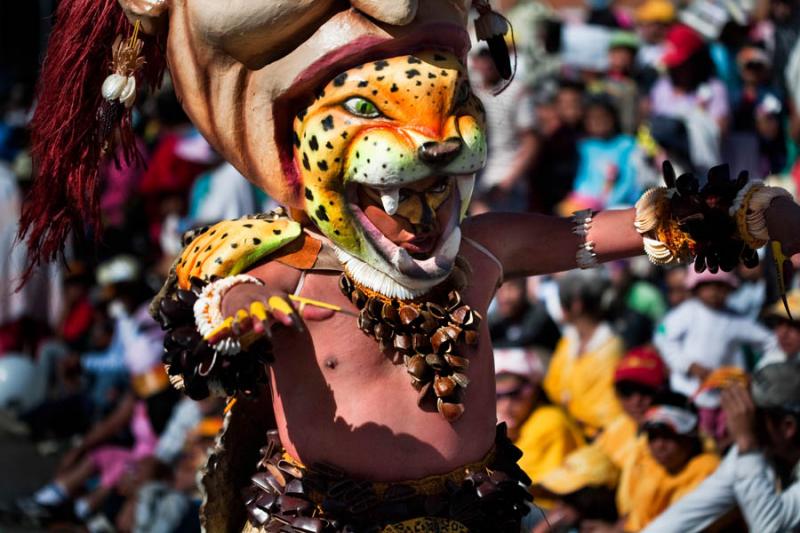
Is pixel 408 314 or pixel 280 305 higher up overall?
pixel 280 305

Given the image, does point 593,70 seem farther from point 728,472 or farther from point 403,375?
point 403,375

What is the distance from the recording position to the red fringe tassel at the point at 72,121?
3942mm

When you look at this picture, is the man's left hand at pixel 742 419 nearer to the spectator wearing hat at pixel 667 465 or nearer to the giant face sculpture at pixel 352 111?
the spectator wearing hat at pixel 667 465

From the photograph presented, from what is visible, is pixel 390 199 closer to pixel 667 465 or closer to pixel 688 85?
pixel 667 465

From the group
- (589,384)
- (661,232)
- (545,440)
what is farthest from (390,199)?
(589,384)

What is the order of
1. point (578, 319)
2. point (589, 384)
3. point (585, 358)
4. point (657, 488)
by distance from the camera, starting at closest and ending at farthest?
point (657, 488), point (589, 384), point (585, 358), point (578, 319)

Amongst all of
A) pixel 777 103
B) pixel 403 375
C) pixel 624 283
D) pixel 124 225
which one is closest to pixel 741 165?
pixel 777 103

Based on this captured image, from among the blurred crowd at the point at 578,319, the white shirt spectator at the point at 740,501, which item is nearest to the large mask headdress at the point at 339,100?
the blurred crowd at the point at 578,319

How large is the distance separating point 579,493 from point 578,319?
4.62ft

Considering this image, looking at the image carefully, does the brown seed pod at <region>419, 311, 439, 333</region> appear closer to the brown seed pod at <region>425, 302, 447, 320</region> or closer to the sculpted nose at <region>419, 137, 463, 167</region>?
the brown seed pod at <region>425, 302, 447, 320</region>

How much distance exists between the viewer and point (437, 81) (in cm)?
367

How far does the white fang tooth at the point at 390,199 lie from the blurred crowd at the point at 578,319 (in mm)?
879

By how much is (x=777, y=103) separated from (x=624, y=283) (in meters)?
1.37

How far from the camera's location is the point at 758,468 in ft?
16.8
